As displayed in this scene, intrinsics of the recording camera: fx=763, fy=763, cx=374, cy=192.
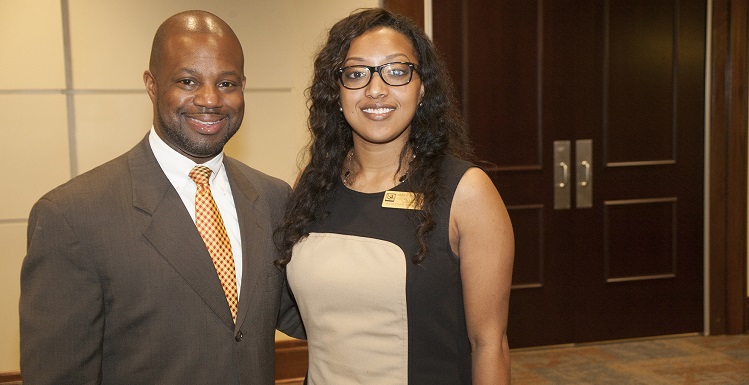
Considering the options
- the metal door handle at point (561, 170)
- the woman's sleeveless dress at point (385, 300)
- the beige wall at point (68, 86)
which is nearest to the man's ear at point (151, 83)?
the woman's sleeveless dress at point (385, 300)

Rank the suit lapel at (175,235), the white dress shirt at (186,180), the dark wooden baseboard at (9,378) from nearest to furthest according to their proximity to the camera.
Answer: the suit lapel at (175,235) → the white dress shirt at (186,180) → the dark wooden baseboard at (9,378)

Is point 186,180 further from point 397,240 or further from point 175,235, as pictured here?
point 397,240

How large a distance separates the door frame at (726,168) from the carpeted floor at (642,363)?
0.24 metres

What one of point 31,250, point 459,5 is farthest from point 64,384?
point 459,5

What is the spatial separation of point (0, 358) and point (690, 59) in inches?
168

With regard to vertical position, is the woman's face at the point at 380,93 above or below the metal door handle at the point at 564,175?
above

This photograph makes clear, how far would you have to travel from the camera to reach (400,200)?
1957mm

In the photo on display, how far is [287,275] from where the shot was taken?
6.52 feet

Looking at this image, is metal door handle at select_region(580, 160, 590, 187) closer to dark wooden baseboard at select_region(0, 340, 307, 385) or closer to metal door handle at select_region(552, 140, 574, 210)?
metal door handle at select_region(552, 140, 574, 210)

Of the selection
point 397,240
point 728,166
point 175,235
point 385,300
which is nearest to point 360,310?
point 385,300

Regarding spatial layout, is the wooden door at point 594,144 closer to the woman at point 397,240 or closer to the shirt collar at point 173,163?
the woman at point 397,240

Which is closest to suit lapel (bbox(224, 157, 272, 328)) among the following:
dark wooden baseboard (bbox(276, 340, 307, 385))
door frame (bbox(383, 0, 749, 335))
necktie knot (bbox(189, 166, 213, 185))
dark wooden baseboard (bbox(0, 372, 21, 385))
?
necktie knot (bbox(189, 166, 213, 185))

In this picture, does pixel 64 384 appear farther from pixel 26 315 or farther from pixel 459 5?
pixel 459 5

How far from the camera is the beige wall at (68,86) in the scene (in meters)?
3.86
